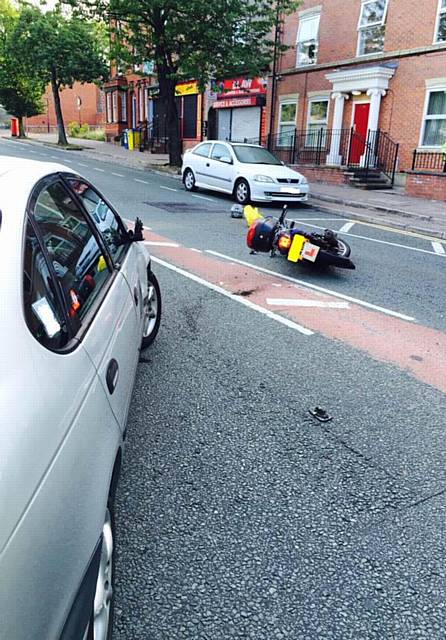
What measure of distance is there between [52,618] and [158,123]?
117 ft

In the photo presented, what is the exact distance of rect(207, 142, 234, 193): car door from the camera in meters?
14.9

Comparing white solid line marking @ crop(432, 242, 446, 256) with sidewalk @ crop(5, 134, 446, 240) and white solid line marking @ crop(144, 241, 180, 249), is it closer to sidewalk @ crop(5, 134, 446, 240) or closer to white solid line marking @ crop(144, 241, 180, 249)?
sidewalk @ crop(5, 134, 446, 240)

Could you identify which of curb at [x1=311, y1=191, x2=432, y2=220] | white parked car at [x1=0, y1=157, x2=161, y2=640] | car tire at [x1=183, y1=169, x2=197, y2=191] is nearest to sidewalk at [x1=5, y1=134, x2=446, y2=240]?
curb at [x1=311, y1=191, x2=432, y2=220]

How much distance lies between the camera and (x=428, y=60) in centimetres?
1802

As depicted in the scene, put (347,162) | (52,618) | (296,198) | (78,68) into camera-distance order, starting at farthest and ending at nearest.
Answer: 1. (78,68)
2. (347,162)
3. (296,198)
4. (52,618)

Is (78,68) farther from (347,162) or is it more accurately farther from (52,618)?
(52,618)

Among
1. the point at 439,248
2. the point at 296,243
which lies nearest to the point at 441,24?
the point at 439,248

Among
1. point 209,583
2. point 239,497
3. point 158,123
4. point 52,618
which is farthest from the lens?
point 158,123

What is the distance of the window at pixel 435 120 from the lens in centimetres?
1794

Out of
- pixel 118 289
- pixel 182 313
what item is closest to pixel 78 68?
pixel 182 313

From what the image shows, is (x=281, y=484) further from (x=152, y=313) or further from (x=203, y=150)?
(x=203, y=150)

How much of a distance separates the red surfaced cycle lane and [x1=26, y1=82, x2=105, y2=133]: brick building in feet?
170

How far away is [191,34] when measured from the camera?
65.9 ft

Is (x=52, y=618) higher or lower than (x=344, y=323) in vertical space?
higher
